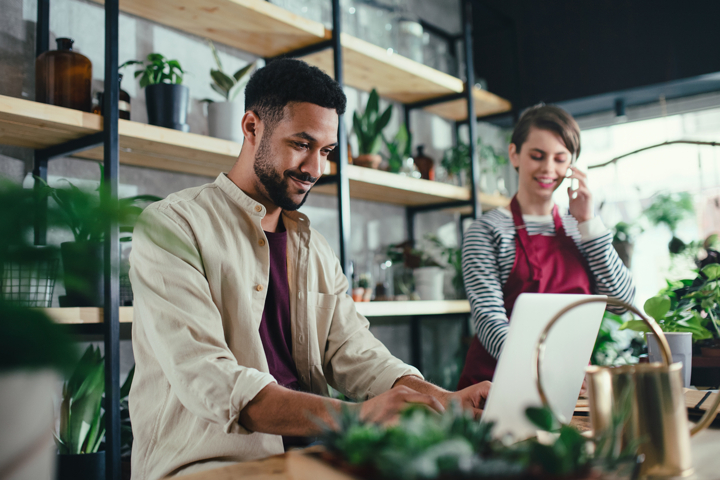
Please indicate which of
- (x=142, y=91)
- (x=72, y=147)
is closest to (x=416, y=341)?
(x=142, y=91)

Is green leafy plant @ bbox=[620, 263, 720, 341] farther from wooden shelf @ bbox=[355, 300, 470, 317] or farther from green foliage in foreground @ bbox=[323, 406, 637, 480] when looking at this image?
wooden shelf @ bbox=[355, 300, 470, 317]

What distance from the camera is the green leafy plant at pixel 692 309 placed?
1.29m

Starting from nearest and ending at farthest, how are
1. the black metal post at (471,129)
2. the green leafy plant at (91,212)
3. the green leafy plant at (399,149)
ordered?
the green leafy plant at (91,212)
the green leafy plant at (399,149)
the black metal post at (471,129)

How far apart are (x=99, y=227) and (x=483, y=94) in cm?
300

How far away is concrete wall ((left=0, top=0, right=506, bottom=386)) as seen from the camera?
1.67 metres

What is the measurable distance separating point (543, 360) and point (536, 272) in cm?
96

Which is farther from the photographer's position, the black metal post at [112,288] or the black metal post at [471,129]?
the black metal post at [471,129]

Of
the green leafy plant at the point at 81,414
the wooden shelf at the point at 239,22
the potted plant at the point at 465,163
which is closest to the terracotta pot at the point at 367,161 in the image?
the wooden shelf at the point at 239,22

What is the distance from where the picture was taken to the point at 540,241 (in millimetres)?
1786

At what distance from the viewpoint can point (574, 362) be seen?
→ 870 millimetres

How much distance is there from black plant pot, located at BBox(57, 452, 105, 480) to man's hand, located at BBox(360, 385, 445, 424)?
971 millimetres

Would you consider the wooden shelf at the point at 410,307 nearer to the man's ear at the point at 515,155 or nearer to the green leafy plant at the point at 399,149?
the green leafy plant at the point at 399,149

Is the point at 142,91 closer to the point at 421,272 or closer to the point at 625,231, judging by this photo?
the point at 421,272

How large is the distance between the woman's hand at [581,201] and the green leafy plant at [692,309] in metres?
0.35
